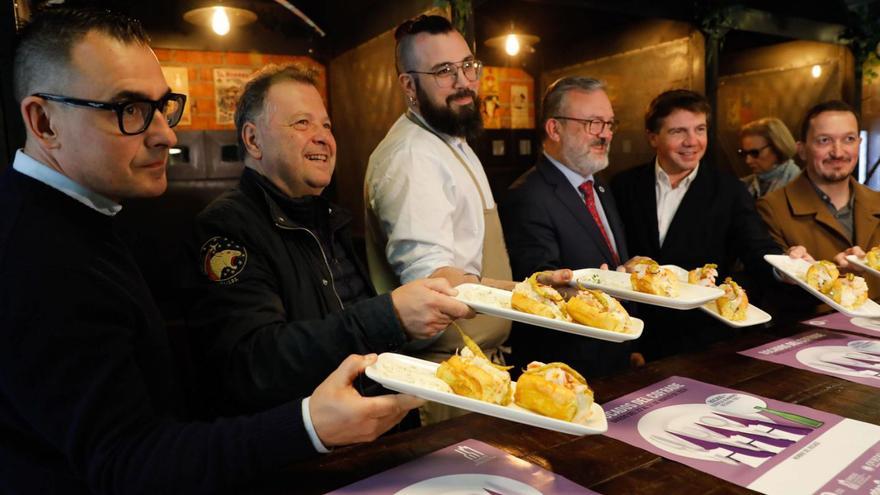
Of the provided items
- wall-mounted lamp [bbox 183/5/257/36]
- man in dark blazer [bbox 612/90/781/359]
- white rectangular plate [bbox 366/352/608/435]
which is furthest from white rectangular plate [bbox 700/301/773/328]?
wall-mounted lamp [bbox 183/5/257/36]

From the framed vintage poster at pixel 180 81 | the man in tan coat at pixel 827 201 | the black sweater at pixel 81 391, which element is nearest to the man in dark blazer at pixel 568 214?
the man in tan coat at pixel 827 201

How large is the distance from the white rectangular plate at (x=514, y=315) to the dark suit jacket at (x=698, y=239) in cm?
162

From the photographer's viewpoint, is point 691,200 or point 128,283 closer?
point 128,283

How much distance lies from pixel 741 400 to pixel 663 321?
1536 millimetres

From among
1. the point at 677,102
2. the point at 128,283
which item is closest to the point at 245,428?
the point at 128,283

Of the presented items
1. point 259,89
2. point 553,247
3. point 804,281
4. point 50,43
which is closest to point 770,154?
point 804,281

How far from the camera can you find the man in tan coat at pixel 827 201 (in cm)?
299

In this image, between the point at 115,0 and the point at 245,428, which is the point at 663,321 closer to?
the point at 245,428

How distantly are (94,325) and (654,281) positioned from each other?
151 cm

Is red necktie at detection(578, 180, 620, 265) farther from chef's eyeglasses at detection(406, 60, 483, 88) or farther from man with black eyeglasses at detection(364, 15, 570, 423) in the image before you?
chef's eyeglasses at detection(406, 60, 483, 88)

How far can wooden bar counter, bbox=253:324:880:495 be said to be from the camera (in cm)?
116

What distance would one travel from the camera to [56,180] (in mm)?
1168

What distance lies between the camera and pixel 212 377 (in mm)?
1590

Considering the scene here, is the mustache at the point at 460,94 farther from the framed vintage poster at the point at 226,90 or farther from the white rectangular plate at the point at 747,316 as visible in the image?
the framed vintage poster at the point at 226,90
